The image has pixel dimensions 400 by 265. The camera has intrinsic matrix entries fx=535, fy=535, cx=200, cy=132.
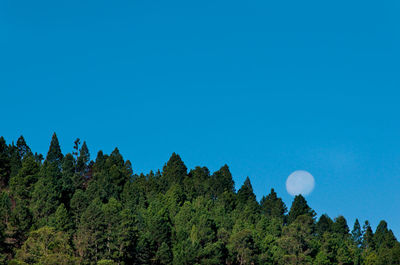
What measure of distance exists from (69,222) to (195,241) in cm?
2359

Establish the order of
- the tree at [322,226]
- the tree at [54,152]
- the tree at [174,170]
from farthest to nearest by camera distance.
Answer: the tree at [174,170] < the tree at [54,152] < the tree at [322,226]

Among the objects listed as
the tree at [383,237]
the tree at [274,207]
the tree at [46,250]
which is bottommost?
the tree at [46,250]

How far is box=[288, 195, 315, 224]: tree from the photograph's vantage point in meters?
156

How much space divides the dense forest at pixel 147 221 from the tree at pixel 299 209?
298 mm

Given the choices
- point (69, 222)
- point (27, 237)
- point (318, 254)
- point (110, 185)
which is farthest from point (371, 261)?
point (27, 237)

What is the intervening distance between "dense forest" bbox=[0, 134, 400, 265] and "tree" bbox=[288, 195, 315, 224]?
0.98 feet

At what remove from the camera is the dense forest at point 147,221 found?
86.6m

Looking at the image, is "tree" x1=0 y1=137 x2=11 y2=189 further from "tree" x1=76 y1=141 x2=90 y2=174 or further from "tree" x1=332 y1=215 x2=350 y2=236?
"tree" x1=332 y1=215 x2=350 y2=236

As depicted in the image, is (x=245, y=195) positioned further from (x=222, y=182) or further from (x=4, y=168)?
(x=4, y=168)

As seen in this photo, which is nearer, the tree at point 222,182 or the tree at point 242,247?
the tree at point 242,247

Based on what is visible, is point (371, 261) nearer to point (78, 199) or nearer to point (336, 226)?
point (336, 226)

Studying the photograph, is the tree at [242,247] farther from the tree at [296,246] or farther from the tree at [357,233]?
the tree at [357,233]

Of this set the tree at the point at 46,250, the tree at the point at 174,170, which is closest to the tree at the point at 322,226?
the tree at the point at 174,170

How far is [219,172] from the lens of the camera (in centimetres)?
16712
